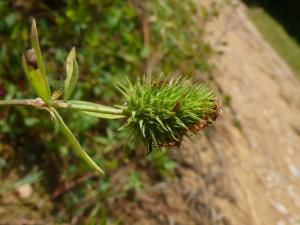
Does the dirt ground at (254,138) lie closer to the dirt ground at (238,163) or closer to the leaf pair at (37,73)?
the dirt ground at (238,163)

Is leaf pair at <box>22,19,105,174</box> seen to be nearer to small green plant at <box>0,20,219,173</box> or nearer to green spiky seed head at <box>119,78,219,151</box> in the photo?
small green plant at <box>0,20,219,173</box>

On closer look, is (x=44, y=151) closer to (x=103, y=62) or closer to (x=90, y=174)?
(x=90, y=174)

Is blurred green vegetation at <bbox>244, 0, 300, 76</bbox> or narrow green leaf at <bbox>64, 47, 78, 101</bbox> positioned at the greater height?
narrow green leaf at <bbox>64, 47, 78, 101</bbox>

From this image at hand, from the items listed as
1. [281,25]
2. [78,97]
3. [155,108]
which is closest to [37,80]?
[155,108]

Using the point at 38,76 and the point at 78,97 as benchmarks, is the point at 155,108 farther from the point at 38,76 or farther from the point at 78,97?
the point at 78,97

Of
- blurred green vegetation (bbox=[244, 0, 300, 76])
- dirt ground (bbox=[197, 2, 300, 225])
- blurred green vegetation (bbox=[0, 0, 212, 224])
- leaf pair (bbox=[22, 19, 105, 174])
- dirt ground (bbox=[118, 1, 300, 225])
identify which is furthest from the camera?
blurred green vegetation (bbox=[244, 0, 300, 76])

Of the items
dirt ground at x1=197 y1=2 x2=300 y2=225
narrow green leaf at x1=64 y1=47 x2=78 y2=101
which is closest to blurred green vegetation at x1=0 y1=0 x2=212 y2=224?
dirt ground at x1=197 y1=2 x2=300 y2=225

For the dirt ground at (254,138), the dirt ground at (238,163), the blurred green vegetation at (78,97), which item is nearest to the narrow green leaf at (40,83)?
the blurred green vegetation at (78,97)
